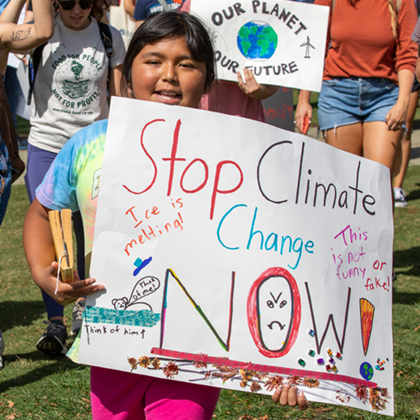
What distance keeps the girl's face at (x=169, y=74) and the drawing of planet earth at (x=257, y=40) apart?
1463 mm

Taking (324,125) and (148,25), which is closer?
(148,25)

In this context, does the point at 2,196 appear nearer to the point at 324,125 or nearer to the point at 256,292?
the point at 256,292

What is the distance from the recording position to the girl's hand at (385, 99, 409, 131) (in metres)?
3.57

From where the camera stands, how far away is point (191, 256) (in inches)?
57.7

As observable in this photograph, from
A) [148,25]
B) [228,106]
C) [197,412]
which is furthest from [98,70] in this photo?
[197,412]

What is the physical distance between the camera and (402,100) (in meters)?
3.56

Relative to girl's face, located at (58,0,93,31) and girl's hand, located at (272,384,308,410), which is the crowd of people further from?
girl's hand, located at (272,384,308,410)

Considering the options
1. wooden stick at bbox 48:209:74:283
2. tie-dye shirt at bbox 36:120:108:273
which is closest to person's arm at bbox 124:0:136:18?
tie-dye shirt at bbox 36:120:108:273

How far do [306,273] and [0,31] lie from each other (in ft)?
7.31

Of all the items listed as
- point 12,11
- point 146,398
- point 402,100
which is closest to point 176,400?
point 146,398

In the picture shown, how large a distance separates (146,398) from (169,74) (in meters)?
0.89

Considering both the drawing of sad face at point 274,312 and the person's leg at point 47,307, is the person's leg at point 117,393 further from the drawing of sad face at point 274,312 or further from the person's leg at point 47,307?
the person's leg at point 47,307

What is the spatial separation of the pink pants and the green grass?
1.15 m

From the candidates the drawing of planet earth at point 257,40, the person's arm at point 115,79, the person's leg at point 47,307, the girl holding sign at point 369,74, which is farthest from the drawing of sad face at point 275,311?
the person's arm at point 115,79
